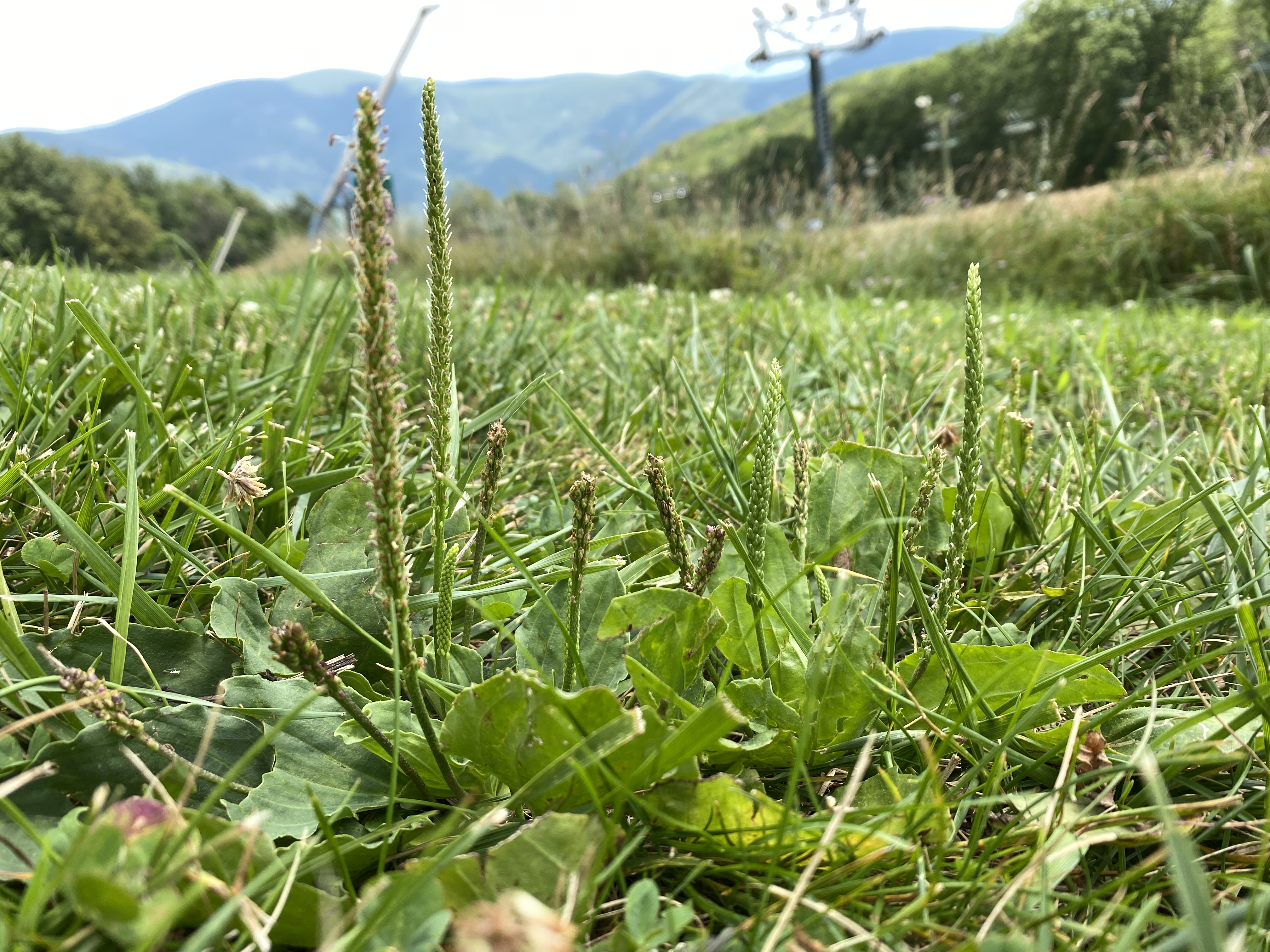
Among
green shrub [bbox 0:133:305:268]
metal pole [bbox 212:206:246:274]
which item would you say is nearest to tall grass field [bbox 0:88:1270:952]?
metal pole [bbox 212:206:246:274]

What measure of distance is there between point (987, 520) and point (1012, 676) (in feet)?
1.65

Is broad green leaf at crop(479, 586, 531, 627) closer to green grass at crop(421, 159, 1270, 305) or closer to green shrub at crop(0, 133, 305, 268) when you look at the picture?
green grass at crop(421, 159, 1270, 305)

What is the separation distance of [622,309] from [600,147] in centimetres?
867

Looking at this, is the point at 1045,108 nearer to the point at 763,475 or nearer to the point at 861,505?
the point at 861,505

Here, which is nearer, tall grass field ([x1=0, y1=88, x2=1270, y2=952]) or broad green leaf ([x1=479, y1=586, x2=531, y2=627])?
tall grass field ([x1=0, y1=88, x2=1270, y2=952])

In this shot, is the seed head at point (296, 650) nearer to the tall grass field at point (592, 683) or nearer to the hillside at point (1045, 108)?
the tall grass field at point (592, 683)

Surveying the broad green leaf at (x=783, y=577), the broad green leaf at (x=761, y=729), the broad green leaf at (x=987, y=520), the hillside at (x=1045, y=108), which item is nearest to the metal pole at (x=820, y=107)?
the hillside at (x=1045, y=108)

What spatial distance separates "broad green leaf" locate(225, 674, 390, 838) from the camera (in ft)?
2.45

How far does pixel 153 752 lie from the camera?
0.77m

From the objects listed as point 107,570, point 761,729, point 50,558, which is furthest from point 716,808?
point 50,558

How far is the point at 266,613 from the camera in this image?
104 cm

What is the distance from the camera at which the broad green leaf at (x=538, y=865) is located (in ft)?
2.13

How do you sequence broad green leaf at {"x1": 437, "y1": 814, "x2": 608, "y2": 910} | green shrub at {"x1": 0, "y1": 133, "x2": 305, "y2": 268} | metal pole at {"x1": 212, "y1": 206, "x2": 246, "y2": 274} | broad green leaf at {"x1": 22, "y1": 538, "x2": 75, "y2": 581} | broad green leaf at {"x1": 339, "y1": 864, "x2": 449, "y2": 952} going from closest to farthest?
1. broad green leaf at {"x1": 339, "y1": 864, "x2": 449, "y2": 952}
2. broad green leaf at {"x1": 437, "y1": 814, "x2": 608, "y2": 910}
3. broad green leaf at {"x1": 22, "y1": 538, "x2": 75, "y2": 581}
4. metal pole at {"x1": 212, "y1": 206, "x2": 246, "y2": 274}
5. green shrub at {"x1": 0, "y1": 133, "x2": 305, "y2": 268}

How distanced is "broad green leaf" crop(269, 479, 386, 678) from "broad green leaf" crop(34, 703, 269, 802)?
7.1 inches
